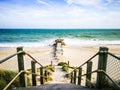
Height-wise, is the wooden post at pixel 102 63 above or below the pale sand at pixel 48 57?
above

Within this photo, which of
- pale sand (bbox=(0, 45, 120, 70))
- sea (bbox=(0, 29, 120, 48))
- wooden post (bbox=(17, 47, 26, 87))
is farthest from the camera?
sea (bbox=(0, 29, 120, 48))

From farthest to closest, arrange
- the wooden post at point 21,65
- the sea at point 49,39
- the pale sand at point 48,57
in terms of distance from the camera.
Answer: the sea at point 49,39 → the pale sand at point 48,57 → the wooden post at point 21,65

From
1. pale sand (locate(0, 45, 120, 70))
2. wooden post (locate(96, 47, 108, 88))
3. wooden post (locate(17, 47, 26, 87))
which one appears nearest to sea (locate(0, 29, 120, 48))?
pale sand (locate(0, 45, 120, 70))

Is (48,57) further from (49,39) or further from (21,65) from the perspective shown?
(49,39)

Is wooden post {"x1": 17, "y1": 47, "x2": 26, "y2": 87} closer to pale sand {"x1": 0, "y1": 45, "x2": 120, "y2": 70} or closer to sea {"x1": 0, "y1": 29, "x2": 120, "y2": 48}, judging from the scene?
pale sand {"x1": 0, "y1": 45, "x2": 120, "y2": 70}

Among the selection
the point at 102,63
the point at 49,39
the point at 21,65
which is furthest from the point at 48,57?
the point at 49,39

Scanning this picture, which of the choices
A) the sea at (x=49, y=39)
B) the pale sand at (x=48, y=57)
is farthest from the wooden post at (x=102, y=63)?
the sea at (x=49, y=39)

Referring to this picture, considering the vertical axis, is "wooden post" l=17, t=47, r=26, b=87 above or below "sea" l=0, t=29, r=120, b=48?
above

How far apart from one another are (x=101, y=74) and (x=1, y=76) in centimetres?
361

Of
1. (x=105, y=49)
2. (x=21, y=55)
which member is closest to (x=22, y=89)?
(x=21, y=55)

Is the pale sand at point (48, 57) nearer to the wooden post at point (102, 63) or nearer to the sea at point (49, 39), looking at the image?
the sea at point (49, 39)

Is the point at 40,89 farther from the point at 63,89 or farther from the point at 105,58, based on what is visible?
the point at 105,58

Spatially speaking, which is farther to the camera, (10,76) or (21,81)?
(10,76)

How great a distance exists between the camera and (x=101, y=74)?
3.39 m
